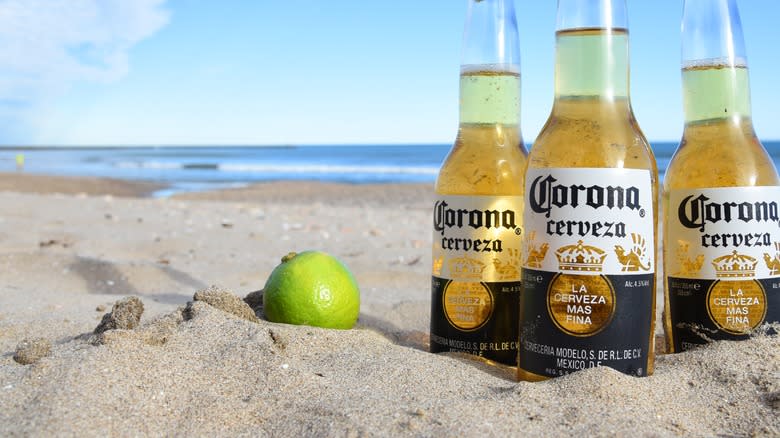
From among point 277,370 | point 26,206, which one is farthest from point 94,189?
point 277,370

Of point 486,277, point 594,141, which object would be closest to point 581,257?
point 594,141

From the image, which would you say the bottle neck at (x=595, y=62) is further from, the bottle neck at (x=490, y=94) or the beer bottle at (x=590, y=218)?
the bottle neck at (x=490, y=94)

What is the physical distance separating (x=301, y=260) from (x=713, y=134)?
1565 mm

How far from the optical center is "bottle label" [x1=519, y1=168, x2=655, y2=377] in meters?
2.10

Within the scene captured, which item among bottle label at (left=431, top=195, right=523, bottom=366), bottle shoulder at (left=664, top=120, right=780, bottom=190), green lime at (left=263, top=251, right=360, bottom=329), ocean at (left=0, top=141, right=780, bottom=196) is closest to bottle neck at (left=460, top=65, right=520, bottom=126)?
bottle label at (left=431, top=195, right=523, bottom=366)

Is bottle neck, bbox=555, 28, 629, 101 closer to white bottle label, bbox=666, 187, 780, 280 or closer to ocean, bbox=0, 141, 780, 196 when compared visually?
white bottle label, bbox=666, 187, 780, 280

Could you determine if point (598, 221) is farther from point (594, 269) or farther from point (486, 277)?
point (486, 277)

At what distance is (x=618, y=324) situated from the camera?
2121 millimetres

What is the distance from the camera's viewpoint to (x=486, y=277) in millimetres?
2518

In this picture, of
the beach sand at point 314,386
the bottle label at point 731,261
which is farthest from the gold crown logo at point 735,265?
the beach sand at point 314,386

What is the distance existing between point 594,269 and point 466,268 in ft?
1.80

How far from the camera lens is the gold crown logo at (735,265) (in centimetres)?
242

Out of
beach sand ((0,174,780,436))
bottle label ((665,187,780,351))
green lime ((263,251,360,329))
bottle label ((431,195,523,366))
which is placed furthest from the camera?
green lime ((263,251,360,329))

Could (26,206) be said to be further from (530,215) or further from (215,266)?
(530,215)
